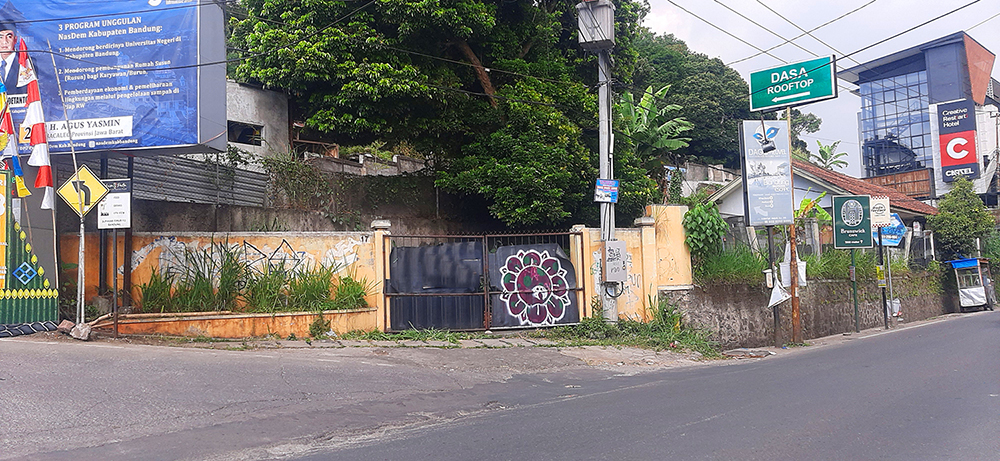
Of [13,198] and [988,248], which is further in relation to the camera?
[988,248]

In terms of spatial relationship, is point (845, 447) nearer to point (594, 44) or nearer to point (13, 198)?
point (594, 44)

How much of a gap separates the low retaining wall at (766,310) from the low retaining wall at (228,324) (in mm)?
7228

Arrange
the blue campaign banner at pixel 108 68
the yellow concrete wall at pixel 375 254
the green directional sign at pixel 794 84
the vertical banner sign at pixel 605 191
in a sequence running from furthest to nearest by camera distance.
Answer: the green directional sign at pixel 794 84, the vertical banner sign at pixel 605 191, the yellow concrete wall at pixel 375 254, the blue campaign banner at pixel 108 68

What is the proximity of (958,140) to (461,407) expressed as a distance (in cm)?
4492

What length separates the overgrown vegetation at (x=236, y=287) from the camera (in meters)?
12.0

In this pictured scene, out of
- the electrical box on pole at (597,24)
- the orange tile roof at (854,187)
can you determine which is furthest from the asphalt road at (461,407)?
the orange tile roof at (854,187)

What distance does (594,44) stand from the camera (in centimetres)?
1405

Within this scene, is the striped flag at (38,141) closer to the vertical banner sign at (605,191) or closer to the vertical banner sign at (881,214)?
the vertical banner sign at (605,191)

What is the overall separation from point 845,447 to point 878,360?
22.5 ft

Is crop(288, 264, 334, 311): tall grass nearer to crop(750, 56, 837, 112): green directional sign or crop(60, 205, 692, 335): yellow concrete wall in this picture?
crop(60, 205, 692, 335): yellow concrete wall

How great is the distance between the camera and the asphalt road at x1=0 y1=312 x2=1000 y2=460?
6.12 meters

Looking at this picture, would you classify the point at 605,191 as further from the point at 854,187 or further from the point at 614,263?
the point at 854,187

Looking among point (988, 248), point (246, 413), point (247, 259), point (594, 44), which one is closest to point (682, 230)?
point (594, 44)

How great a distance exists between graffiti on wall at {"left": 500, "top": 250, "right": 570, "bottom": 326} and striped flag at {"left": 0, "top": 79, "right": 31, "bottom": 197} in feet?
27.0
